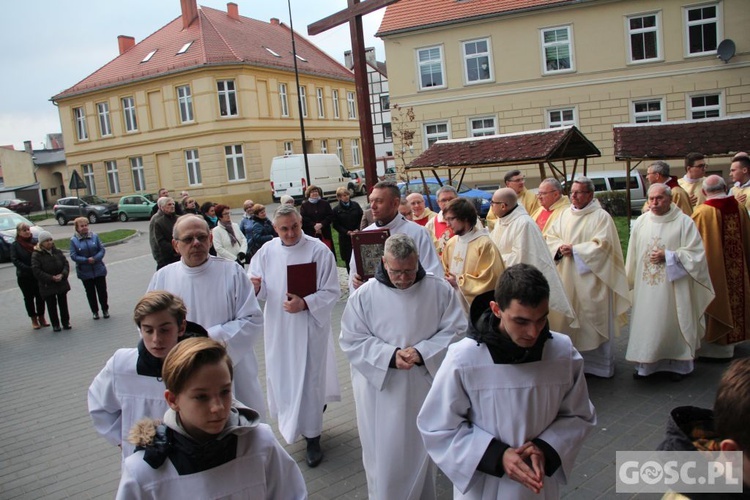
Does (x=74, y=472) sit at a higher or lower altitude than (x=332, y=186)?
lower

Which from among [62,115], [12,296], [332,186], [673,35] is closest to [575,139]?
[12,296]

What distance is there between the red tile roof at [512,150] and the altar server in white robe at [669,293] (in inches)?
168

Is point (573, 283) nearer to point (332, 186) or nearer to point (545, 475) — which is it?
point (545, 475)

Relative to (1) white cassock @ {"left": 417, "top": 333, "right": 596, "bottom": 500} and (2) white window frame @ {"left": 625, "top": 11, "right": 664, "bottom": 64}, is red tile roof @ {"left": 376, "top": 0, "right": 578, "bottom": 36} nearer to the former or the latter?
(2) white window frame @ {"left": 625, "top": 11, "right": 664, "bottom": 64}

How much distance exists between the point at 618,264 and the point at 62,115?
42404 millimetres

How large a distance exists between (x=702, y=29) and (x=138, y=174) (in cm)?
3134

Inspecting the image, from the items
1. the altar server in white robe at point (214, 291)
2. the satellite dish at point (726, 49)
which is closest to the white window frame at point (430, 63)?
the satellite dish at point (726, 49)

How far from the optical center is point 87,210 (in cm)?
3434

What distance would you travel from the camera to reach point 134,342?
9.55m

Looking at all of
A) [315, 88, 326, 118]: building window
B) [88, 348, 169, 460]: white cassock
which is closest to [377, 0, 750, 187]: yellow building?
[315, 88, 326, 118]: building window

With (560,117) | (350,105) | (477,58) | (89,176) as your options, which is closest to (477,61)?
(477,58)

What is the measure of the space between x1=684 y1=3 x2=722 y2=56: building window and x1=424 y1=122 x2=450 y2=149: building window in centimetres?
1020

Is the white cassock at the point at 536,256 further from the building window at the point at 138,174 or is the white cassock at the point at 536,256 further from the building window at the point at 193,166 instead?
the building window at the point at 138,174

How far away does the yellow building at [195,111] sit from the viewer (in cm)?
3584
